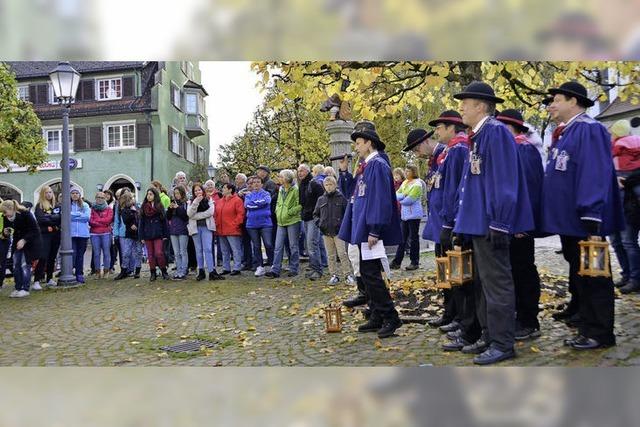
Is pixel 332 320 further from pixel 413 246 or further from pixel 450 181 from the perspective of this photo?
pixel 413 246

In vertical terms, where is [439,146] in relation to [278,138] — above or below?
below

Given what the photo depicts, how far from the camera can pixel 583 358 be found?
148 inches

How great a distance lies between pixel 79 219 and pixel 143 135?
194cm

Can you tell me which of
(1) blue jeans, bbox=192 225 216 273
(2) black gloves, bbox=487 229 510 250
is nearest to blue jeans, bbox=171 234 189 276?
(1) blue jeans, bbox=192 225 216 273

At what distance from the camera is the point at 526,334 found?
176 inches

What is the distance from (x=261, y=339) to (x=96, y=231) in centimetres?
627

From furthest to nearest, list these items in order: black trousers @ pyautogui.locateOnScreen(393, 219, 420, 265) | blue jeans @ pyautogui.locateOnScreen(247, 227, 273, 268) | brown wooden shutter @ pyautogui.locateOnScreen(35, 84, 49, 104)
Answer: blue jeans @ pyautogui.locateOnScreen(247, 227, 273, 268)
black trousers @ pyautogui.locateOnScreen(393, 219, 420, 265)
brown wooden shutter @ pyautogui.locateOnScreen(35, 84, 49, 104)

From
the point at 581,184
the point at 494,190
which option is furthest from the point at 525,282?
the point at 494,190

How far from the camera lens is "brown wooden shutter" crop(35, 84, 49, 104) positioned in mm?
8419

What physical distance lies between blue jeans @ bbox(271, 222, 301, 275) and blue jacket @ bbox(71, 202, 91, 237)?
368 centimetres

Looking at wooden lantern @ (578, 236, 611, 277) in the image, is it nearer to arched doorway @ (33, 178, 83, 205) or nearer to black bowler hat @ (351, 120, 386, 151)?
black bowler hat @ (351, 120, 386, 151)

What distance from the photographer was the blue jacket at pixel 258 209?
30.3 feet

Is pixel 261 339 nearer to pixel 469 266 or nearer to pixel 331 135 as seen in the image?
pixel 469 266

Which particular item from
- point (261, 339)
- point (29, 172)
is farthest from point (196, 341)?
point (29, 172)
